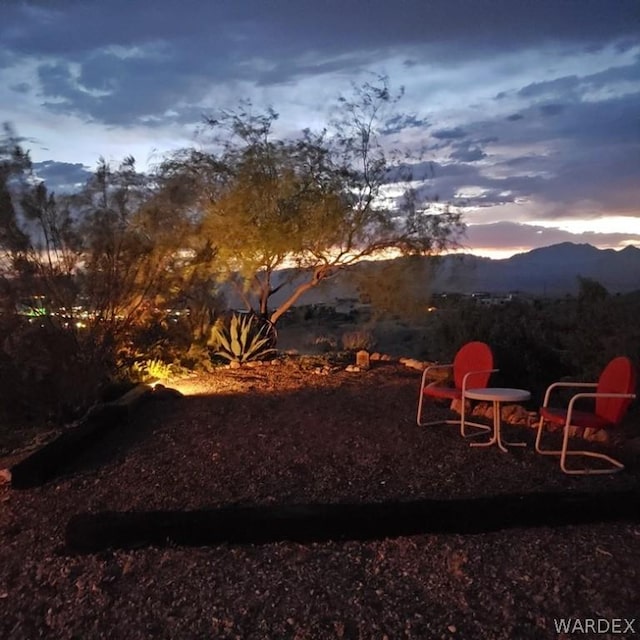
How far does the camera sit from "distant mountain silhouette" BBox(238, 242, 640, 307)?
1664cm

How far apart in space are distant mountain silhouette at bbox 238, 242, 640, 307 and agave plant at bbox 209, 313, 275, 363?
2.33 metres

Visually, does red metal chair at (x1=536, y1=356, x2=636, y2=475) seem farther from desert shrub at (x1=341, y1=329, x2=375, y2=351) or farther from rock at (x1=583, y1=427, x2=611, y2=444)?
desert shrub at (x1=341, y1=329, x2=375, y2=351)

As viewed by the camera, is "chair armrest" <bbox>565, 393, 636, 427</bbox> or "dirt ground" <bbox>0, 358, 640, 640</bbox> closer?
"dirt ground" <bbox>0, 358, 640, 640</bbox>

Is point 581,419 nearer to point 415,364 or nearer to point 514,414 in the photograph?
point 514,414

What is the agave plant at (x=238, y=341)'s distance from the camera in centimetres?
1402

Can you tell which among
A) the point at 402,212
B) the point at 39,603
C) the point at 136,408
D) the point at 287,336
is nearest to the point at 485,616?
the point at 39,603

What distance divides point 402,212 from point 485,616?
499 inches

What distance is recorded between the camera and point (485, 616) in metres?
3.88

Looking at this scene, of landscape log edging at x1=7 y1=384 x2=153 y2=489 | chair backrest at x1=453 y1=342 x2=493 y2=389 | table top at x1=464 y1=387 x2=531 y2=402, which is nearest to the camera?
landscape log edging at x1=7 y1=384 x2=153 y2=489

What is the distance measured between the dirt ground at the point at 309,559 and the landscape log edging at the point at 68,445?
14 centimetres

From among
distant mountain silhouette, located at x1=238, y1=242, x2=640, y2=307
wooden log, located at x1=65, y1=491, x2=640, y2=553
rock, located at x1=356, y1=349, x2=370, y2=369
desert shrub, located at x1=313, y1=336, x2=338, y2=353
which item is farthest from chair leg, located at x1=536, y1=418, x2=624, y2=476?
desert shrub, located at x1=313, y1=336, x2=338, y2=353

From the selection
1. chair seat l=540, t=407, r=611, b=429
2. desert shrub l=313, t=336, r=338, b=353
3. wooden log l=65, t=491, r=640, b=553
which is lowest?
desert shrub l=313, t=336, r=338, b=353

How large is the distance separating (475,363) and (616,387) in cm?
217

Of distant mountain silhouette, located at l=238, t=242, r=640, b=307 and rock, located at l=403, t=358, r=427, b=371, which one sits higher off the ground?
distant mountain silhouette, located at l=238, t=242, r=640, b=307
